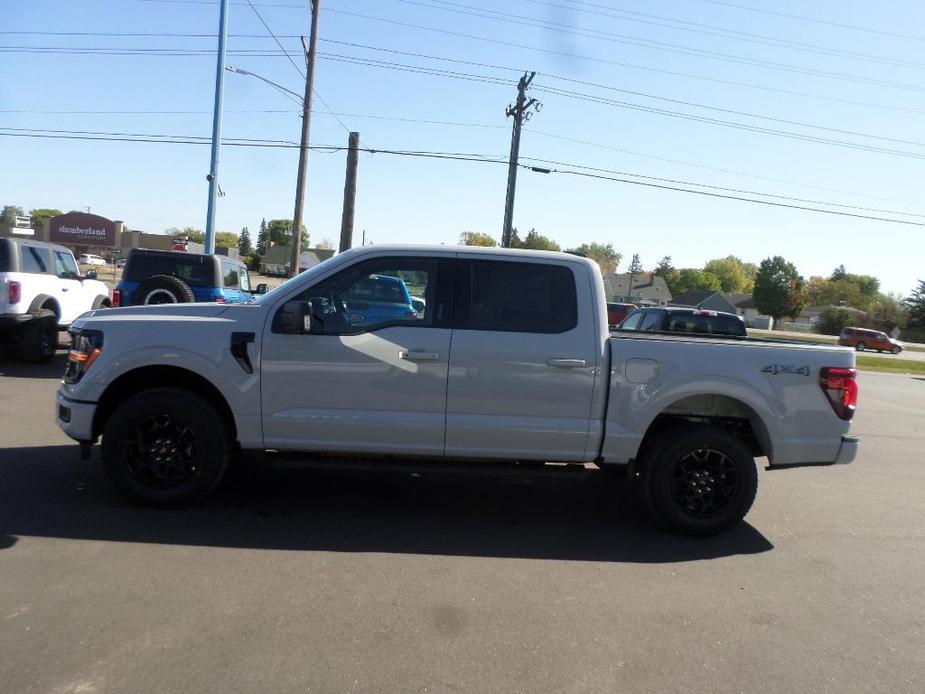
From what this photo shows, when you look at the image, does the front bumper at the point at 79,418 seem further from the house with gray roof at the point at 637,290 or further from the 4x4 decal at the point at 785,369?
the house with gray roof at the point at 637,290

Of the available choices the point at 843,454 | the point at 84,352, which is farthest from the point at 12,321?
the point at 843,454

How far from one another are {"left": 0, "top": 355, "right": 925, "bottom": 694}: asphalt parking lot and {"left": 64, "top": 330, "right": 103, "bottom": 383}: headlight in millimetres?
953

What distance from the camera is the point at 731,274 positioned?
15712cm

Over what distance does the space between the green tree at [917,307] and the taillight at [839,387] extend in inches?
3118

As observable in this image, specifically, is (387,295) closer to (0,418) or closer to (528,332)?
(528,332)

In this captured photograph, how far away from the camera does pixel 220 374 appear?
5055mm

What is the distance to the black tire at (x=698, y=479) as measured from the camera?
521 cm

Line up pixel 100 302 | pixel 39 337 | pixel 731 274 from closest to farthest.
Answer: pixel 39 337 → pixel 100 302 → pixel 731 274

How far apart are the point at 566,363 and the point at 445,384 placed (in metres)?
0.86

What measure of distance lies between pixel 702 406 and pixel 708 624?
70.9 inches

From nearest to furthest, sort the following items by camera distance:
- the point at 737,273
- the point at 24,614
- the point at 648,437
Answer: the point at 24,614 < the point at 648,437 < the point at 737,273

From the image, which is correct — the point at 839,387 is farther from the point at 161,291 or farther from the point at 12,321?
the point at 12,321

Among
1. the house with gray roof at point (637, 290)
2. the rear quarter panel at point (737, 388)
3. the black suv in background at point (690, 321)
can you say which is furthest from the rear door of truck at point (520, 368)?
the house with gray roof at point (637, 290)

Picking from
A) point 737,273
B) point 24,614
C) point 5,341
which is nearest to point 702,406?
point 24,614
